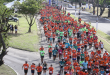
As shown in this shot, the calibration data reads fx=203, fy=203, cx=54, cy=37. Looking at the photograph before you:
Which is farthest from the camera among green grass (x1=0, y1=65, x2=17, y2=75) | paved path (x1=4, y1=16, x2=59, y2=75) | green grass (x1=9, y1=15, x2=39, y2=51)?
green grass (x1=9, y1=15, x2=39, y2=51)

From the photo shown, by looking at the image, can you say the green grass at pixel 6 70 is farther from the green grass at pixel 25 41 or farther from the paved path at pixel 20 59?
the green grass at pixel 25 41

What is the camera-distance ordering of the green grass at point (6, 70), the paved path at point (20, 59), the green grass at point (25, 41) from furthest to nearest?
the green grass at point (25, 41) < the paved path at point (20, 59) < the green grass at point (6, 70)

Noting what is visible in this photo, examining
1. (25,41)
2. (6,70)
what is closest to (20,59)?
(6,70)

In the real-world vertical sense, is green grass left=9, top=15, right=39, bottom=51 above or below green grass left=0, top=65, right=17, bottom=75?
above

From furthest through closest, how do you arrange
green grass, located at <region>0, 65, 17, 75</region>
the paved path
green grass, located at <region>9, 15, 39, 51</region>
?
green grass, located at <region>9, 15, 39, 51</region>, the paved path, green grass, located at <region>0, 65, 17, 75</region>

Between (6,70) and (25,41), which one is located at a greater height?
(25,41)

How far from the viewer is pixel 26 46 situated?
75.6 feet

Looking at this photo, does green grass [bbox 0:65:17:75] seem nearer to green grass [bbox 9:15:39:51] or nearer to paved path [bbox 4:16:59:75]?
paved path [bbox 4:16:59:75]

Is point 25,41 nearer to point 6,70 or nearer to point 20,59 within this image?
point 20,59

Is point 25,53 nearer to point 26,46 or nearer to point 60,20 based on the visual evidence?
point 26,46

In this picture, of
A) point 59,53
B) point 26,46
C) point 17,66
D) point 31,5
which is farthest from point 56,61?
point 31,5

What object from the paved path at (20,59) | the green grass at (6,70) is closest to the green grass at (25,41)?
the paved path at (20,59)

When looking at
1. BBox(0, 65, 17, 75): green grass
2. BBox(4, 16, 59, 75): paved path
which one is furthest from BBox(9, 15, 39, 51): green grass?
BBox(0, 65, 17, 75): green grass

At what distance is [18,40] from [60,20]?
30.3 feet
